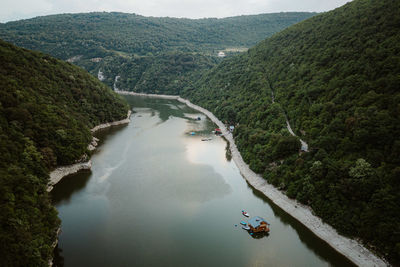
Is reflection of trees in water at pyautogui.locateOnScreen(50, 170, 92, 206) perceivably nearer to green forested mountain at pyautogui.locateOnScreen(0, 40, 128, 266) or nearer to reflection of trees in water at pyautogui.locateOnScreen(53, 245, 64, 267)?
green forested mountain at pyautogui.locateOnScreen(0, 40, 128, 266)

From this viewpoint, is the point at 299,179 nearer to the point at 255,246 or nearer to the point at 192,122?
the point at 255,246

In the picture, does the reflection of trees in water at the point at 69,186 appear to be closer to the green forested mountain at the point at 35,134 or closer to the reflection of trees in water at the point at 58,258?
the green forested mountain at the point at 35,134

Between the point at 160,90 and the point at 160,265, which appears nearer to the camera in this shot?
the point at 160,265

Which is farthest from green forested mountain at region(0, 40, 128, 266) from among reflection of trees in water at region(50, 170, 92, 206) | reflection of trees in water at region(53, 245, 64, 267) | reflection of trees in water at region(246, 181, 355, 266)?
reflection of trees in water at region(246, 181, 355, 266)

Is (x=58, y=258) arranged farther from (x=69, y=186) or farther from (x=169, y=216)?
(x=69, y=186)

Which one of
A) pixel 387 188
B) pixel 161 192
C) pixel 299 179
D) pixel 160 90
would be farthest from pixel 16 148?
pixel 160 90

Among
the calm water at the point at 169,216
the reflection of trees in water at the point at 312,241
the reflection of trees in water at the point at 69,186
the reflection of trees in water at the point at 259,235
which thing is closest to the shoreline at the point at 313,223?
the reflection of trees in water at the point at 312,241
